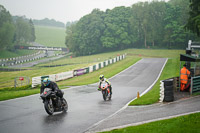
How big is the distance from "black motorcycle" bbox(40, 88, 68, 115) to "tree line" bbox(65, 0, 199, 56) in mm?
76819

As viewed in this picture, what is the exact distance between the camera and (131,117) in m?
11.3

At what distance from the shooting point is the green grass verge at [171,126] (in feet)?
27.0

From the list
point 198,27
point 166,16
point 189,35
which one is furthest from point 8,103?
point 166,16

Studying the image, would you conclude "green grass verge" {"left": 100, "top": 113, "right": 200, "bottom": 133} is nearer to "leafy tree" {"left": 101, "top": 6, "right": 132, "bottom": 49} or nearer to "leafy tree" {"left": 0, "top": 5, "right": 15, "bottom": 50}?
"leafy tree" {"left": 101, "top": 6, "right": 132, "bottom": 49}

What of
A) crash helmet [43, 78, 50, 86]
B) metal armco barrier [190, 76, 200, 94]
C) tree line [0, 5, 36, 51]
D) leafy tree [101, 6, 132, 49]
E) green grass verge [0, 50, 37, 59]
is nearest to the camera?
crash helmet [43, 78, 50, 86]

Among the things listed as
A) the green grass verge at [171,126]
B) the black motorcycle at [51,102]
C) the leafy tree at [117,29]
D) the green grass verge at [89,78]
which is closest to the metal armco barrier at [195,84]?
the green grass verge at [171,126]

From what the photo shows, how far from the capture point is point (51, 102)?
12055mm

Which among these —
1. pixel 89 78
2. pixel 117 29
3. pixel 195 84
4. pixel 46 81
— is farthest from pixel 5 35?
pixel 195 84

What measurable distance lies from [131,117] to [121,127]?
1.84 meters

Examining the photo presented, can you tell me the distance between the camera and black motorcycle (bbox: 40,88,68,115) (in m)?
11.5

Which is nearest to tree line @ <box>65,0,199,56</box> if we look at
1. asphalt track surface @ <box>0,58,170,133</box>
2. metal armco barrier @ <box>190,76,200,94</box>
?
metal armco barrier @ <box>190,76,200,94</box>

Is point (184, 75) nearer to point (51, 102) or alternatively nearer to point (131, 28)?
point (51, 102)

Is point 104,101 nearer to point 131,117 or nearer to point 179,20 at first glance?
point 131,117

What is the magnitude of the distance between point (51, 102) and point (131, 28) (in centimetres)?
8432
